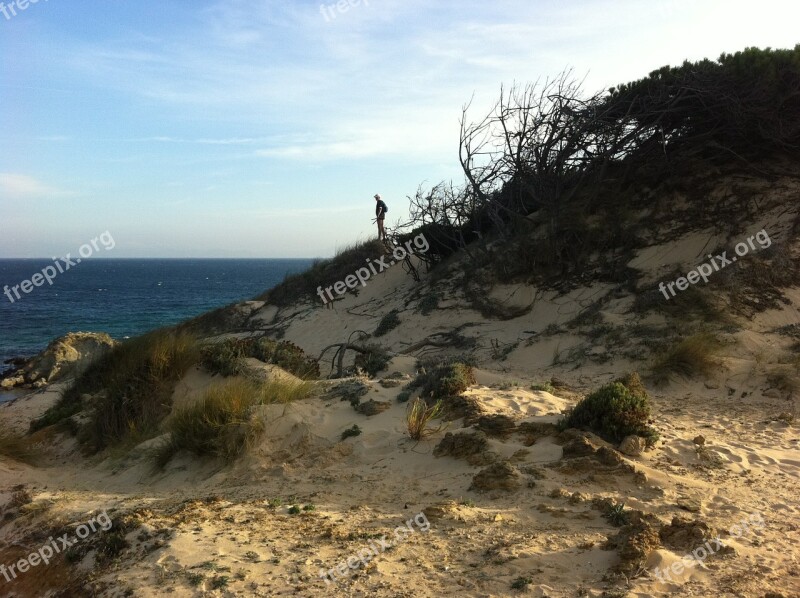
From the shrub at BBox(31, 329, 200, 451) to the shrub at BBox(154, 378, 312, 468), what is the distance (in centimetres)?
124

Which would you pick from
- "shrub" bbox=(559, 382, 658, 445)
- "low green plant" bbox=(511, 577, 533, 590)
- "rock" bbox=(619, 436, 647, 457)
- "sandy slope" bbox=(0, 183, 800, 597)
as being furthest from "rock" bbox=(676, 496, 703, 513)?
"low green plant" bbox=(511, 577, 533, 590)

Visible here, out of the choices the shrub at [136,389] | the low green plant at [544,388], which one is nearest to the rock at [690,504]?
Answer: the low green plant at [544,388]

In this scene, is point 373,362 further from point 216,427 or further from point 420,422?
point 420,422

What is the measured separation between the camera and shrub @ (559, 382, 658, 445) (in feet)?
17.6

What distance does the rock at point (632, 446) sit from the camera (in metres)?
5.16

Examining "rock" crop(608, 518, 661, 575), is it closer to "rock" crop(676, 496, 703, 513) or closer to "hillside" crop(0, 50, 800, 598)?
"hillside" crop(0, 50, 800, 598)

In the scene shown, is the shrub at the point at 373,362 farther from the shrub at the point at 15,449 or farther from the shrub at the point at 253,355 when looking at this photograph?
the shrub at the point at 15,449

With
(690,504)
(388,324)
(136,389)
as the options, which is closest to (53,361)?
(388,324)

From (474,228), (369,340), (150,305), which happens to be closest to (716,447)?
(369,340)

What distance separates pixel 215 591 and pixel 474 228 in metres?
14.1

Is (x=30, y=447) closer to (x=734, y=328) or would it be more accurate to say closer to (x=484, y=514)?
(x=484, y=514)

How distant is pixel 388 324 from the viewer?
46.4ft

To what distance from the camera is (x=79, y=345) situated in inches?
752

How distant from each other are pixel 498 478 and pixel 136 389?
5.39 m
